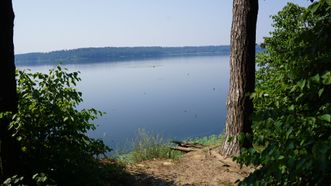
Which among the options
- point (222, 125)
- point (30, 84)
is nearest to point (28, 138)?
point (30, 84)

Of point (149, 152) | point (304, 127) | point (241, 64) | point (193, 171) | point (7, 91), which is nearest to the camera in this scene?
point (304, 127)

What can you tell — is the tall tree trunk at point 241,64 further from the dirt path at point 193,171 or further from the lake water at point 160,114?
the lake water at point 160,114

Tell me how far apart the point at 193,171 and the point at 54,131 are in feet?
10.7

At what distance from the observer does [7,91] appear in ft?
16.5

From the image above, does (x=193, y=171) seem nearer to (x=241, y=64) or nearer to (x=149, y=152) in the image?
(x=149, y=152)

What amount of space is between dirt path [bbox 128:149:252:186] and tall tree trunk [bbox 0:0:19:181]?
2.57 meters

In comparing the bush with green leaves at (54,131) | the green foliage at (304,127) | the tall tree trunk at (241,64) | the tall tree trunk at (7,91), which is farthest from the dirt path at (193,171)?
the green foliage at (304,127)

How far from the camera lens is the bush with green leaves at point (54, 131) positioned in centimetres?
513

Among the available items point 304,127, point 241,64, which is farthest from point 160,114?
point 304,127

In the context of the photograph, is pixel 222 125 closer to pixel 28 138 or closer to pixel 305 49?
pixel 28 138

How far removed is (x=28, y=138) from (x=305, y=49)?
3.89m

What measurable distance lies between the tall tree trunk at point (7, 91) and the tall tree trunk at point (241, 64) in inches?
166

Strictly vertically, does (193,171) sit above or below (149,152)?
above

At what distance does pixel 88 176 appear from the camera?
528 centimetres
